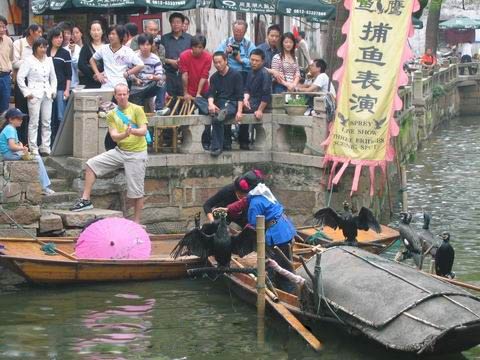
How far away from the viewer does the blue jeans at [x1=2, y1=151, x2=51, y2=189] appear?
15.9 m

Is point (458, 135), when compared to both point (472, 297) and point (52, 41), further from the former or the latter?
point (472, 297)

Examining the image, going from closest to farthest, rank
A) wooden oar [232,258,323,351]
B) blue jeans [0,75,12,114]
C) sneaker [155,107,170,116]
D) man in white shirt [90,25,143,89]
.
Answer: wooden oar [232,258,323,351]
blue jeans [0,75,12,114]
man in white shirt [90,25,143,89]
sneaker [155,107,170,116]

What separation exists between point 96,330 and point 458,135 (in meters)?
26.1

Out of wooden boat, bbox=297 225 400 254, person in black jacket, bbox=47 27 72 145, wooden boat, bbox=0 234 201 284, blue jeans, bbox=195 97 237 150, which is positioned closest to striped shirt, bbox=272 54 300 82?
blue jeans, bbox=195 97 237 150

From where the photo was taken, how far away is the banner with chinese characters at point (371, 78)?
17266 mm

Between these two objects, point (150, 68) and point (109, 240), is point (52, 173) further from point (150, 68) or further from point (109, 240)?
→ point (109, 240)

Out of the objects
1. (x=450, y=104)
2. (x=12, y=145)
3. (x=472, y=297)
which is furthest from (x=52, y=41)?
(x=450, y=104)

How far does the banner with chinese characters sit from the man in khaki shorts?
291cm

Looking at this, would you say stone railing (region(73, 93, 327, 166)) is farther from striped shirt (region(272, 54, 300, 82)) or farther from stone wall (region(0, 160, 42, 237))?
stone wall (region(0, 160, 42, 237))

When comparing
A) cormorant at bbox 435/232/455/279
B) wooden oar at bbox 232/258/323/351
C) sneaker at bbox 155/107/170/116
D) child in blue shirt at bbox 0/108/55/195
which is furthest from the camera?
sneaker at bbox 155/107/170/116

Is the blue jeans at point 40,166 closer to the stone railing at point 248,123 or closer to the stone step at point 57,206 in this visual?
the stone step at point 57,206

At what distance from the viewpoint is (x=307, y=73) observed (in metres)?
20.9

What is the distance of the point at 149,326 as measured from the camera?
46.0 feet

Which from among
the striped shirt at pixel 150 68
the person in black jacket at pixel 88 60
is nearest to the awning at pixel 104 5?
the person in black jacket at pixel 88 60
